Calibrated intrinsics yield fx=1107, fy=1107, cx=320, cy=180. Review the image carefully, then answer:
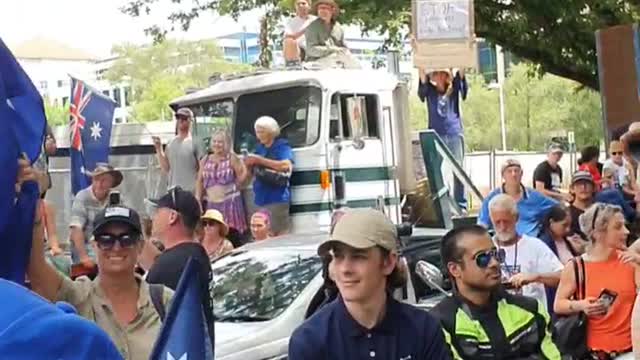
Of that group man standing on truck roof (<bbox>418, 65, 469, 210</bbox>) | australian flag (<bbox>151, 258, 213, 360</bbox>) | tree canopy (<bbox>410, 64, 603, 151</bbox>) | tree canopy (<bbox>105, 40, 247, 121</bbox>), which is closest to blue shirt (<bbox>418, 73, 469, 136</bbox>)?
man standing on truck roof (<bbox>418, 65, 469, 210</bbox>)

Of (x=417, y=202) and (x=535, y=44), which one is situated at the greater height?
(x=535, y=44)

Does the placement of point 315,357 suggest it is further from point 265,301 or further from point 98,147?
point 98,147

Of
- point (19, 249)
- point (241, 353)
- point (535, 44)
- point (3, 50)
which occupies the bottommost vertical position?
point (241, 353)

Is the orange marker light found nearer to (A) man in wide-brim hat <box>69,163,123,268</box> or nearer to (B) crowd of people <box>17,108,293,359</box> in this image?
(B) crowd of people <box>17,108,293,359</box>

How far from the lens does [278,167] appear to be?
11.3 metres

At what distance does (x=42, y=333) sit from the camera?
1.17 meters

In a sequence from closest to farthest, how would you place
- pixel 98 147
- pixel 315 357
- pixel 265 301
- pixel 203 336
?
1. pixel 203 336
2. pixel 315 357
3. pixel 265 301
4. pixel 98 147

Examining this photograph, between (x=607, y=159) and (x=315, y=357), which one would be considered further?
(x=607, y=159)

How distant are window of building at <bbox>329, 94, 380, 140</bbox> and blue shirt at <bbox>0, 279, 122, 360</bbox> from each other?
10531 millimetres

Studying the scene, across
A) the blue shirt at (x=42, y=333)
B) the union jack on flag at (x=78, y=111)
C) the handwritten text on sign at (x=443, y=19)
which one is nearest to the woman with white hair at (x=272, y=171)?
the union jack on flag at (x=78, y=111)

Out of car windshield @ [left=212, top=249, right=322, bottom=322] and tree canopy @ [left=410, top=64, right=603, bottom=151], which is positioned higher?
→ tree canopy @ [left=410, top=64, right=603, bottom=151]

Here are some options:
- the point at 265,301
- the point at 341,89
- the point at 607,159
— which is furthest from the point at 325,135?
the point at 265,301

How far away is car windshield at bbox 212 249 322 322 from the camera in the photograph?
22.2 ft

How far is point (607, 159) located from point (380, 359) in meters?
9.10
